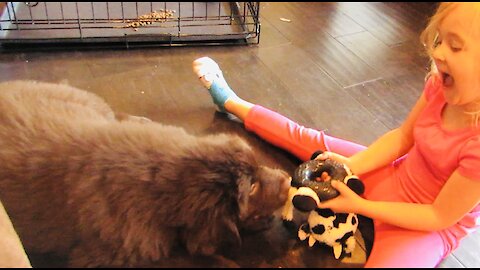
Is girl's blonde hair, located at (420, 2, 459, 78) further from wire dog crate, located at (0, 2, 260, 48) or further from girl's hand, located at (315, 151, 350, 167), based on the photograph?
wire dog crate, located at (0, 2, 260, 48)

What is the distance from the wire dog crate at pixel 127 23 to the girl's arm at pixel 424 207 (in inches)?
45.9

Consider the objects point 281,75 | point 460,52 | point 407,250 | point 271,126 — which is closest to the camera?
point 460,52

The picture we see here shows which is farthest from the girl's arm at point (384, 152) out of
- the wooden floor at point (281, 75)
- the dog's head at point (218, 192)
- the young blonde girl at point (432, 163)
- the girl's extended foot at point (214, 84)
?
the girl's extended foot at point (214, 84)

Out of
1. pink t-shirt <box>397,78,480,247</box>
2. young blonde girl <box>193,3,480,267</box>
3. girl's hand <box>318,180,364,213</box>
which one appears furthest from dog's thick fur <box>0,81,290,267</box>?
pink t-shirt <box>397,78,480,247</box>

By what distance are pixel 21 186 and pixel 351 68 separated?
140cm

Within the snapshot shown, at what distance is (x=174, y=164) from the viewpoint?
39.6 inches

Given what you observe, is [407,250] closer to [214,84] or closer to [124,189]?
[124,189]

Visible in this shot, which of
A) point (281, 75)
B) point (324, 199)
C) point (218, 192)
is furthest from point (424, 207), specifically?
point (281, 75)

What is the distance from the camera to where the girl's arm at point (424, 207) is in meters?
1.05

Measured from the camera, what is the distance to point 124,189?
1.00 m

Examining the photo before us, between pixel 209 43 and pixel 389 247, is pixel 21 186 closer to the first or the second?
pixel 389 247

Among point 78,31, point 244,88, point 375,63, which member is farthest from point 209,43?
point 375,63

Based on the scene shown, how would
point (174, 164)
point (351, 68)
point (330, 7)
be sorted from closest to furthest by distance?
point (174, 164) → point (351, 68) → point (330, 7)

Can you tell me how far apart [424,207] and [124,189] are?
0.67 m
